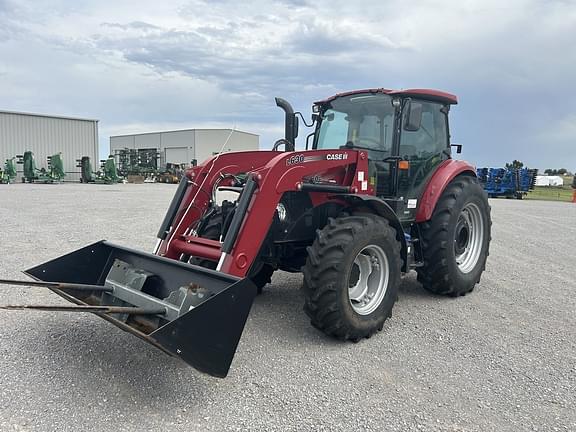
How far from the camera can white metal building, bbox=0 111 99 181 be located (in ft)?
107

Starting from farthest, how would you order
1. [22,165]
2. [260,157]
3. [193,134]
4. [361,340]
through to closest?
[193,134]
[22,165]
[260,157]
[361,340]

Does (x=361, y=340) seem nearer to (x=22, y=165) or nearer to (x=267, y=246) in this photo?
(x=267, y=246)

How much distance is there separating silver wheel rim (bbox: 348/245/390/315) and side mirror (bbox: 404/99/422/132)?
1.45 metres

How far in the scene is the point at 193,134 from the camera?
157 ft

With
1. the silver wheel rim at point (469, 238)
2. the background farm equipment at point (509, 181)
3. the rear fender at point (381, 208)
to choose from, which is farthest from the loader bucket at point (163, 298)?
the background farm equipment at point (509, 181)

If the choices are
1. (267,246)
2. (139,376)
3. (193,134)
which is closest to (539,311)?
(267,246)

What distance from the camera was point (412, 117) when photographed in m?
4.80

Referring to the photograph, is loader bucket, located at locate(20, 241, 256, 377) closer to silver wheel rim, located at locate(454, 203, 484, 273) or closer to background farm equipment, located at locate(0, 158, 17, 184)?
silver wheel rim, located at locate(454, 203, 484, 273)

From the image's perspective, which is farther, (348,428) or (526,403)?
(526,403)

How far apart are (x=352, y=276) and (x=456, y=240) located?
2132 millimetres

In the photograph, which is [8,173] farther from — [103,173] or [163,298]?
[163,298]

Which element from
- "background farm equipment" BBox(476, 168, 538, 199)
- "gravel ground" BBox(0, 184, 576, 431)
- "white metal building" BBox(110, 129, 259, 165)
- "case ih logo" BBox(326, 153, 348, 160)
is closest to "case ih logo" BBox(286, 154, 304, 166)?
"case ih logo" BBox(326, 153, 348, 160)

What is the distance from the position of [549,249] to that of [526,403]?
6.95 meters

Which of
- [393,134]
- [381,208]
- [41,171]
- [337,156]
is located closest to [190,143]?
[41,171]
